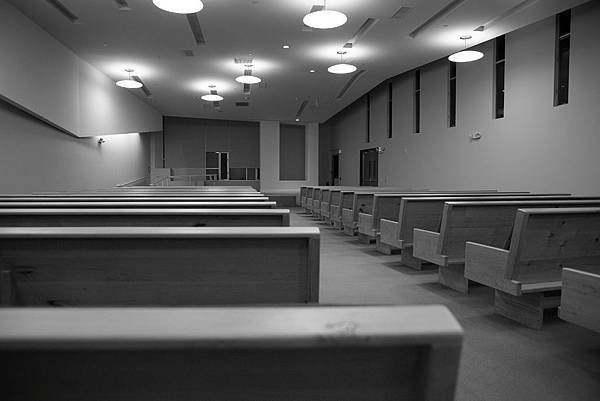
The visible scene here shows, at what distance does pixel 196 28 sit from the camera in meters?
7.57

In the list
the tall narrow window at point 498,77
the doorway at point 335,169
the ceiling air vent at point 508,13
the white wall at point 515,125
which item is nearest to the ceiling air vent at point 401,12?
the ceiling air vent at point 508,13

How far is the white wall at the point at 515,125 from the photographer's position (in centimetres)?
673

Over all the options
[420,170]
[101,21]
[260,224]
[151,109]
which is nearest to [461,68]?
[420,170]

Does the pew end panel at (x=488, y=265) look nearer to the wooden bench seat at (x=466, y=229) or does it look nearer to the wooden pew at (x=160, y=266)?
the wooden bench seat at (x=466, y=229)

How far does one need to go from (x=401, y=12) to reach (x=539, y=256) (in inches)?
211

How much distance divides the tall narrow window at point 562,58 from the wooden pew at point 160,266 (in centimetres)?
Answer: 762

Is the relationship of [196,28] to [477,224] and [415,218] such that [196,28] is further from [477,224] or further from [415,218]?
[477,224]

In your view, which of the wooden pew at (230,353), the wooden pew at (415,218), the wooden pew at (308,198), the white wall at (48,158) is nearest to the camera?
the wooden pew at (230,353)

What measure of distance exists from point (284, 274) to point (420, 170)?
34.5ft

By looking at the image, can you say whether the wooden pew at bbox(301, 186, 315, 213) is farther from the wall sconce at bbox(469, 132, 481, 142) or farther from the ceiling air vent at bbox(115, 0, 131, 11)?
the ceiling air vent at bbox(115, 0, 131, 11)

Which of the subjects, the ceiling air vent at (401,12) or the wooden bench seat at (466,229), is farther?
the ceiling air vent at (401,12)

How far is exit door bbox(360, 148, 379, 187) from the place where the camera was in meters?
14.1

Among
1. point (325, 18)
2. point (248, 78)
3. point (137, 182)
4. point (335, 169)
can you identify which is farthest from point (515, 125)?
point (137, 182)

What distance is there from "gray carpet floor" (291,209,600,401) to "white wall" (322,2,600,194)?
470 cm
